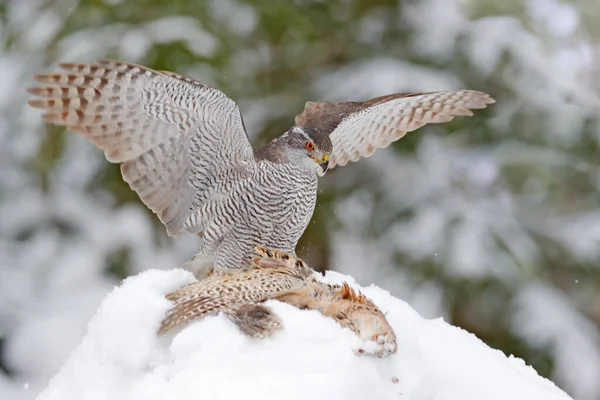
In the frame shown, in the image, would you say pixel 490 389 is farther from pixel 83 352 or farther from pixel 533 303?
pixel 533 303

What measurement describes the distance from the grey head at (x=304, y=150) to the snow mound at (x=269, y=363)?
57 centimetres

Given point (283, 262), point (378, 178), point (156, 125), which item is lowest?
point (378, 178)

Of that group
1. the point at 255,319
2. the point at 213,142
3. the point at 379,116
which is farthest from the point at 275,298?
the point at 379,116

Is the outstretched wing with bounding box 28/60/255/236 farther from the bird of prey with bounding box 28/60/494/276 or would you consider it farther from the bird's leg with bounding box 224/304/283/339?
the bird's leg with bounding box 224/304/283/339

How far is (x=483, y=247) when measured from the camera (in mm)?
2117

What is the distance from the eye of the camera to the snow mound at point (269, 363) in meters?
0.81

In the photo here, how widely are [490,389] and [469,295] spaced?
117 cm

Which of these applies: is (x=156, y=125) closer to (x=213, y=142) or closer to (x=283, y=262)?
(x=213, y=142)

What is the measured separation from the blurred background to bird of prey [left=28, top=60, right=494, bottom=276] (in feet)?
1.43

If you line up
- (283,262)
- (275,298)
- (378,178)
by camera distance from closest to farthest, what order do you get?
(275,298) < (283,262) < (378,178)

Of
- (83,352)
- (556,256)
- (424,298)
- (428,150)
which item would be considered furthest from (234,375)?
(556,256)

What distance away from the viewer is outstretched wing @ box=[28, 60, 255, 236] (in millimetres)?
1287

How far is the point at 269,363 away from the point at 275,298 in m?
0.21

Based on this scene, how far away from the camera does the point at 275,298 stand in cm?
104
